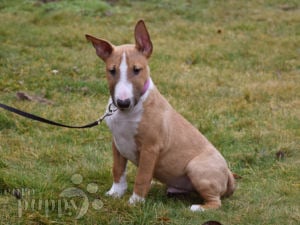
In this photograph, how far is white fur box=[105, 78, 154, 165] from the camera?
4473 millimetres

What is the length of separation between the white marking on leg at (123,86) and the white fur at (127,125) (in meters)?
0.28

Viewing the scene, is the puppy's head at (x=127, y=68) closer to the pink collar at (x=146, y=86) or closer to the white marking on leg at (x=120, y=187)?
the pink collar at (x=146, y=86)

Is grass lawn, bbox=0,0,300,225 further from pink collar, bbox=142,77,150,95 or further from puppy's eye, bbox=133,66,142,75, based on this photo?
puppy's eye, bbox=133,66,142,75

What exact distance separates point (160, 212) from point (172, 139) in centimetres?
63

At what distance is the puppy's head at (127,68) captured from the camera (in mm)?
4168

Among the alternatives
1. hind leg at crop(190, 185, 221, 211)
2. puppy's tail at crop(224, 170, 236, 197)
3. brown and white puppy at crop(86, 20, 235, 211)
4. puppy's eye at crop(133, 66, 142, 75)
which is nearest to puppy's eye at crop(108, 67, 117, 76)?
brown and white puppy at crop(86, 20, 235, 211)

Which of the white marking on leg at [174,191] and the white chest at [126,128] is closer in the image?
the white chest at [126,128]

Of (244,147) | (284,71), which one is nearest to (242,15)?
(284,71)

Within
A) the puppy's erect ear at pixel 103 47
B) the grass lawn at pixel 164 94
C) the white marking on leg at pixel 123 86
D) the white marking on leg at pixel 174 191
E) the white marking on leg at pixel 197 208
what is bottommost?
the grass lawn at pixel 164 94

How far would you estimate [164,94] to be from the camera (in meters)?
8.30

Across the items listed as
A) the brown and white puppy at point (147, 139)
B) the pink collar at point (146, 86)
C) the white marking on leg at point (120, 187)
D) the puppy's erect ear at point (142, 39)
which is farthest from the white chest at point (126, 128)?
the puppy's erect ear at point (142, 39)

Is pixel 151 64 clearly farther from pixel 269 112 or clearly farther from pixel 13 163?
pixel 13 163

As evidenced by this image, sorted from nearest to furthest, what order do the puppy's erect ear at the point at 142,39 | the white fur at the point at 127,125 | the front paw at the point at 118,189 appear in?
1. the puppy's erect ear at the point at 142,39
2. the white fur at the point at 127,125
3. the front paw at the point at 118,189

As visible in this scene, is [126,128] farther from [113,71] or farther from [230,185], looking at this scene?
[230,185]
